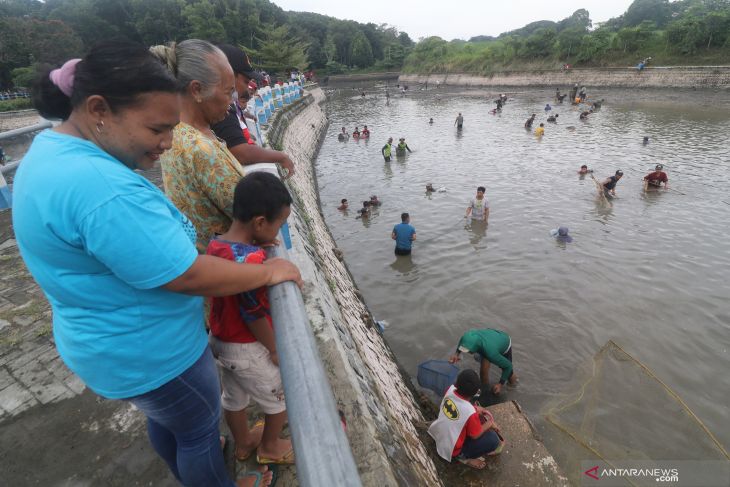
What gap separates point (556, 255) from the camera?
29.2ft

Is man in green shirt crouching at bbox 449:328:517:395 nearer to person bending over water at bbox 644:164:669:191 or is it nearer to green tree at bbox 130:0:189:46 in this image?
person bending over water at bbox 644:164:669:191

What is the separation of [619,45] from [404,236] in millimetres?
45641

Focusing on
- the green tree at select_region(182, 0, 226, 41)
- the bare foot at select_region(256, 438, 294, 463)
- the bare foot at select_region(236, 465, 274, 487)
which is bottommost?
the bare foot at select_region(236, 465, 274, 487)

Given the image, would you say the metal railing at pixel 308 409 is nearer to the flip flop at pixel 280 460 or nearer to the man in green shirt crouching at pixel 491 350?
the flip flop at pixel 280 460

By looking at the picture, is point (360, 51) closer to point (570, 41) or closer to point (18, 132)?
point (570, 41)

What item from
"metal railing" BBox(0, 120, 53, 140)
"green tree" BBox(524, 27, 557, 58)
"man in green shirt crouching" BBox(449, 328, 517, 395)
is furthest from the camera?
"green tree" BBox(524, 27, 557, 58)

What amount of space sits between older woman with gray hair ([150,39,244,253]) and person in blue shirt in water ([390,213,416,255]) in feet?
23.1

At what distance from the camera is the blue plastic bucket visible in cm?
502

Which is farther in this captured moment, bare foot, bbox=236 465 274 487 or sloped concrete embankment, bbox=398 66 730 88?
sloped concrete embankment, bbox=398 66 730 88

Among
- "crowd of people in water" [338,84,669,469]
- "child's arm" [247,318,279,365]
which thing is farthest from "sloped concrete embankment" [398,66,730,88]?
"child's arm" [247,318,279,365]

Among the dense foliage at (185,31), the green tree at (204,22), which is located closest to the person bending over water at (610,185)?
the dense foliage at (185,31)

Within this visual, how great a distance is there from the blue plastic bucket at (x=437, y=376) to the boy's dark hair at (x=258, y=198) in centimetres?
422

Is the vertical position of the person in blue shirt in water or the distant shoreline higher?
the distant shoreline

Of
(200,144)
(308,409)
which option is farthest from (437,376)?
(308,409)
